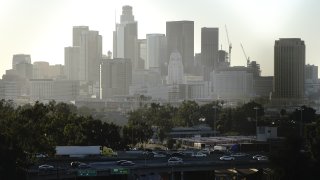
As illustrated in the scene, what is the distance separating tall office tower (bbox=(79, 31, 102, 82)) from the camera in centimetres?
18950

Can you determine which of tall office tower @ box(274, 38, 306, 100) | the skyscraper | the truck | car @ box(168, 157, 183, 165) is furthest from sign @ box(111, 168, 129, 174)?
the skyscraper

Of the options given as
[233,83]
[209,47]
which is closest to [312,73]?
[233,83]

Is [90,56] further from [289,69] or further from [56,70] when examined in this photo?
[289,69]

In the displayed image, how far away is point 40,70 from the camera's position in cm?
19025

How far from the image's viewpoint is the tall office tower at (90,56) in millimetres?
189500

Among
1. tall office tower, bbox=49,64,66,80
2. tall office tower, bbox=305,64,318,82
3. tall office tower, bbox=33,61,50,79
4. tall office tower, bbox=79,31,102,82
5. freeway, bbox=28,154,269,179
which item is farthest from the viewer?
tall office tower, bbox=49,64,66,80

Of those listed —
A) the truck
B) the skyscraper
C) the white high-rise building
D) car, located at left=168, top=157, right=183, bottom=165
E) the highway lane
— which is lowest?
the highway lane

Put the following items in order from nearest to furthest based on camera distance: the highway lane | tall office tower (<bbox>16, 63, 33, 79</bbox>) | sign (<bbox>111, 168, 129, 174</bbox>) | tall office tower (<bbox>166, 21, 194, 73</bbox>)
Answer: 1. sign (<bbox>111, 168, 129, 174</bbox>)
2. the highway lane
3. tall office tower (<bbox>16, 63, 33, 79</bbox>)
4. tall office tower (<bbox>166, 21, 194, 73</bbox>)

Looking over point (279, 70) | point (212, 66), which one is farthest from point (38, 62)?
point (279, 70)

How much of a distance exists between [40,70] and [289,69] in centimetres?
8236

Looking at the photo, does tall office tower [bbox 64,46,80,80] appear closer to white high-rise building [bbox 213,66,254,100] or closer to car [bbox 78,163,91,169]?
white high-rise building [bbox 213,66,254,100]

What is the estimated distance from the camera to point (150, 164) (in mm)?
32594

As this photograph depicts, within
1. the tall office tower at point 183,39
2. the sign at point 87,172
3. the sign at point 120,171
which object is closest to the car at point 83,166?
the sign at point 87,172

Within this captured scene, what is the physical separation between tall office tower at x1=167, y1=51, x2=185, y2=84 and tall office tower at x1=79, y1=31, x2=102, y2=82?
61.4 ft
